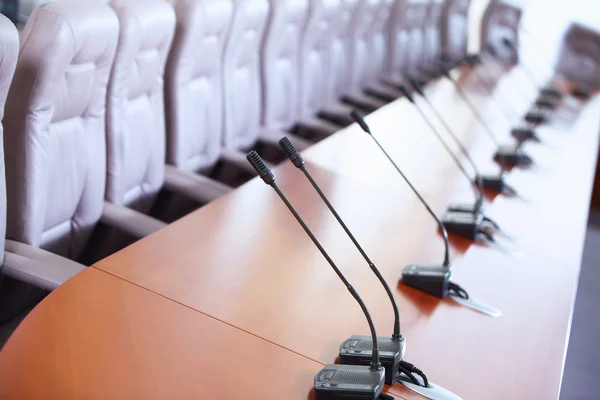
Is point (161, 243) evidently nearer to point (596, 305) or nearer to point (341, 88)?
point (596, 305)

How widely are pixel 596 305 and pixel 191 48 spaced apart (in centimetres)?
280

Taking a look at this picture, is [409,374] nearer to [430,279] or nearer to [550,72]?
[430,279]

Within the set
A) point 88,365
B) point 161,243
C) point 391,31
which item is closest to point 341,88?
point 391,31

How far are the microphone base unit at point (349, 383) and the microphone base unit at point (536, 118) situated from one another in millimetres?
3621

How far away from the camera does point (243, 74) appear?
3721 mm

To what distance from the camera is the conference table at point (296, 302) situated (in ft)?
4.84

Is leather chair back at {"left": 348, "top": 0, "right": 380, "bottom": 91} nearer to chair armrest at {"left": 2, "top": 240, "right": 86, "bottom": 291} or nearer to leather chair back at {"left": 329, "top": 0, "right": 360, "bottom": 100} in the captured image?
leather chair back at {"left": 329, "top": 0, "right": 360, "bottom": 100}

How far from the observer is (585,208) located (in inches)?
127

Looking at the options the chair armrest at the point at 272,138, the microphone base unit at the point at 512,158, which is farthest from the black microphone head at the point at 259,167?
the microphone base unit at the point at 512,158

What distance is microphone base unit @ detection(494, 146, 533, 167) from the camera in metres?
3.71

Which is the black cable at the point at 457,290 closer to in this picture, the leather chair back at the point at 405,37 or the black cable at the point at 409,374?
the black cable at the point at 409,374

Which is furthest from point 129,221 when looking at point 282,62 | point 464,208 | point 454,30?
point 454,30

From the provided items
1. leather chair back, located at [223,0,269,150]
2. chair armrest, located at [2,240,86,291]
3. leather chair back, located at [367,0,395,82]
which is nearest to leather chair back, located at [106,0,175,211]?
leather chair back, located at [223,0,269,150]

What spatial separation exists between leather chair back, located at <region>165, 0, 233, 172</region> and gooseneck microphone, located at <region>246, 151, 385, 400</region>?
165 cm
